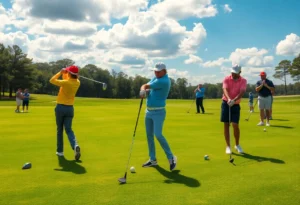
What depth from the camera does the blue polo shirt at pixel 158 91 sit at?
281 inches

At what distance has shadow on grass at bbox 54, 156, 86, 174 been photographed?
733 centimetres

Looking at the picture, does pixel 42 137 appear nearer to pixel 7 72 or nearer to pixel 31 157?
pixel 31 157

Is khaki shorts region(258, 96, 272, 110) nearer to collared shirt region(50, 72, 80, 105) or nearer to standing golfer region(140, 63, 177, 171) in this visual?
standing golfer region(140, 63, 177, 171)

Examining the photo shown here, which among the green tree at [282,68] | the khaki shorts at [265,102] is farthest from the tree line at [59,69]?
the khaki shorts at [265,102]

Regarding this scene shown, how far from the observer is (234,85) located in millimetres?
9305

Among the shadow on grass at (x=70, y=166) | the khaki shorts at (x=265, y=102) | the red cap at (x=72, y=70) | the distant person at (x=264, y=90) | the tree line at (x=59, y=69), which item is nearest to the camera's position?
the shadow on grass at (x=70, y=166)

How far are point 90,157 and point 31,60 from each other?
8644cm

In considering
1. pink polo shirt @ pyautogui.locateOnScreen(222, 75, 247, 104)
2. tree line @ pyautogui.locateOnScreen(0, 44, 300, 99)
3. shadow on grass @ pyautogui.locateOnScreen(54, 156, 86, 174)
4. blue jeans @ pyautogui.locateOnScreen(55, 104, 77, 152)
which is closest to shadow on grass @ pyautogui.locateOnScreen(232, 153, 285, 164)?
pink polo shirt @ pyautogui.locateOnScreen(222, 75, 247, 104)

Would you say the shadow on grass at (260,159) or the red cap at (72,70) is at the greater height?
the red cap at (72,70)

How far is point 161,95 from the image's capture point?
24.1 ft

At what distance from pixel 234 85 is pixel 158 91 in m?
3.02

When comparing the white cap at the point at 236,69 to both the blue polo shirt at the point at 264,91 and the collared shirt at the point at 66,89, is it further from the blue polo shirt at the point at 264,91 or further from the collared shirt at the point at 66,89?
the blue polo shirt at the point at 264,91

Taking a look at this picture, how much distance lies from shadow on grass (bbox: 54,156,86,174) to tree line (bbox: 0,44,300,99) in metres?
78.7

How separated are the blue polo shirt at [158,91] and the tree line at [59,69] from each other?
8036cm
